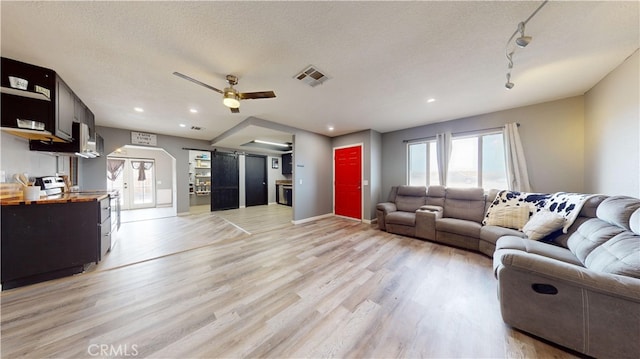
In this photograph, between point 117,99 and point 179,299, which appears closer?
point 179,299

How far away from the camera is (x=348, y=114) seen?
3.75 meters

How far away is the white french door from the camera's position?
6848 millimetres

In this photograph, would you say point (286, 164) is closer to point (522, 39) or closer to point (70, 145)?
point (70, 145)

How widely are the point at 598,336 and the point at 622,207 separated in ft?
4.34

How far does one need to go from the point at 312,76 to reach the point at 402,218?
10.2ft

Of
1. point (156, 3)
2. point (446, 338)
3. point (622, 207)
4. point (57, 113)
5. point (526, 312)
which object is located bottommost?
point (446, 338)

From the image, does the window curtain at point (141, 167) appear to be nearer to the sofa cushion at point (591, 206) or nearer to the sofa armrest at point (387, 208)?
the sofa armrest at point (387, 208)

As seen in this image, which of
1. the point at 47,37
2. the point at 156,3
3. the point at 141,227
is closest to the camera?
the point at 156,3

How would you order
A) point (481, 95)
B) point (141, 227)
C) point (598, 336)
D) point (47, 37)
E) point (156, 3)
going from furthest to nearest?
point (141, 227)
point (481, 95)
point (47, 37)
point (156, 3)
point (598, 336)

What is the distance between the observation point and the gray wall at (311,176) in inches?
190

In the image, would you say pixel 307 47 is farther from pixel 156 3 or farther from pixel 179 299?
pixel 179 299

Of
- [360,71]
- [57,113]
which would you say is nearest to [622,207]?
[360,71]

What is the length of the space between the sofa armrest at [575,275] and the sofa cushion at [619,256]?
0.16m

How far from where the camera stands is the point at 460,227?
3.15 metres
